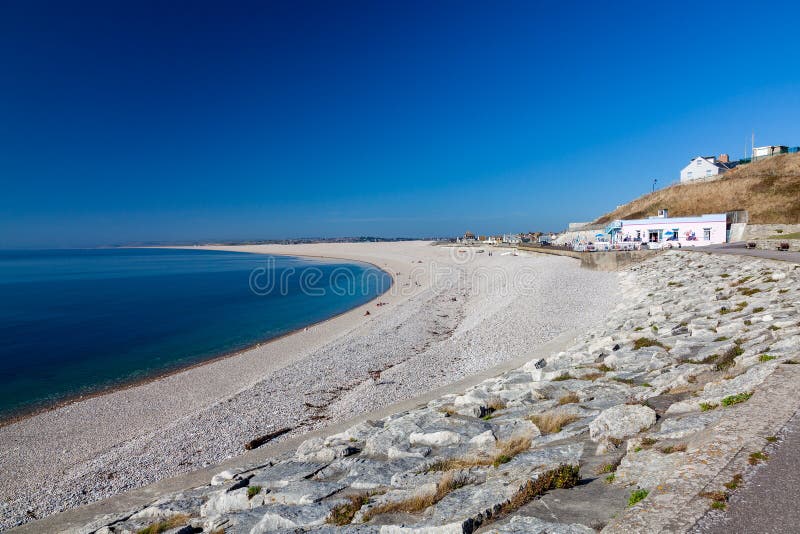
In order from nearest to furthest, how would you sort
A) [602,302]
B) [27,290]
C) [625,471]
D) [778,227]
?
[625,471]
[602,302]
[778,227]
[27,290]

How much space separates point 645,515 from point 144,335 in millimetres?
32950

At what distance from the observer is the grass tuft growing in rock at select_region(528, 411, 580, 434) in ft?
22.2

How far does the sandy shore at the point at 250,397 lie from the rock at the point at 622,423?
8.36 metres

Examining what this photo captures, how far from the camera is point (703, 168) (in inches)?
2771

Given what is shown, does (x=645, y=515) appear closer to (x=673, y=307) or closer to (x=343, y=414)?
(x=343, y=414)

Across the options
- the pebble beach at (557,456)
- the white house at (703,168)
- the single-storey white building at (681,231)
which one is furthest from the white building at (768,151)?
the pebble beach at (557,456)

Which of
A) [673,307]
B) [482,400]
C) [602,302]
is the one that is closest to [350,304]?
[602,302]

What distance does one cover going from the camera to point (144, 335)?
1190 inches

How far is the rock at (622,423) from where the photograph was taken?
5797mm

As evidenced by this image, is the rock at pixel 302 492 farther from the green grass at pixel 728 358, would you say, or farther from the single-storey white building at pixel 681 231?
the single-storey white building at pixel 681 231

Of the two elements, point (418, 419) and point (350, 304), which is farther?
point (350, 304)

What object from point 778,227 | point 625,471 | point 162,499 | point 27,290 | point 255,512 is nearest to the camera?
point 625,471

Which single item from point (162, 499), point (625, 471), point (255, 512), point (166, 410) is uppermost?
point (625, 471)

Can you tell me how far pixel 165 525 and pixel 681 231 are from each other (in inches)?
1992
